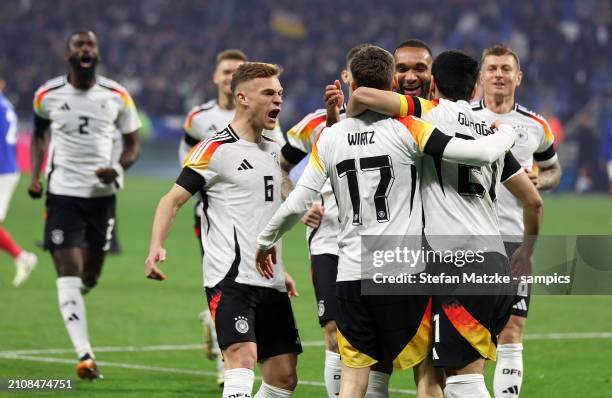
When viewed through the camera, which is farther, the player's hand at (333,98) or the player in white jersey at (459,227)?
the player's hand at (333,98)

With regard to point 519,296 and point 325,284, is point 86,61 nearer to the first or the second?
point 325,284

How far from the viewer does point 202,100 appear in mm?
36594

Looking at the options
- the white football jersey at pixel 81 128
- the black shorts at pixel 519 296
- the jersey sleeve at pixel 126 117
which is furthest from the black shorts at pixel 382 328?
the jersey sleeve at pixel 126 117

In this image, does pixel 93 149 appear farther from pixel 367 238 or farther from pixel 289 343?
pixel 367 238

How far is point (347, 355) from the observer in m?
5.84

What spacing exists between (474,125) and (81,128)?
5.07 metres

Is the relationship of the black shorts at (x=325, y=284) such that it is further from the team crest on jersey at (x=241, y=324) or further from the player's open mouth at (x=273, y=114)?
the player's open mouth at (x=273, y=114)

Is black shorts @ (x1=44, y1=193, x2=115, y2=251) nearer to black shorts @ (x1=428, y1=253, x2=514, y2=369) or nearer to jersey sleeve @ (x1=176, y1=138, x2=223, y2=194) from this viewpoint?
jersey sleeve @ (x1=176, y1=138, x2=223, y2=194)

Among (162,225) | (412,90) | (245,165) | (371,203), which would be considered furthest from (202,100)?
(371,203)

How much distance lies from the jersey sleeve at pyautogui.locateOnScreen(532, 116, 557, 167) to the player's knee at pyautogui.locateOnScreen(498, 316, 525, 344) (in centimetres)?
110

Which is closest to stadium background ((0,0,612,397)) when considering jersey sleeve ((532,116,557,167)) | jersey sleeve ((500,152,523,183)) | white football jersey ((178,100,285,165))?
jersey sleeve ((532,116,557,167))

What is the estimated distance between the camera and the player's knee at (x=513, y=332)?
776 cm

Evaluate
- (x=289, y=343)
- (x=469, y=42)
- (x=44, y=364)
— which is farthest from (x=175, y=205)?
(x=469, y=42)

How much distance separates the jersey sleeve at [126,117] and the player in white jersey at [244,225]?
3.71 metres
